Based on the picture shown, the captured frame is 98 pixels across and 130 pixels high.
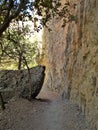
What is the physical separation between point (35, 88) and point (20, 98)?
1188 millimetres

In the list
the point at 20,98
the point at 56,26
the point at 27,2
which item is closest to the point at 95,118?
the point at 27,2

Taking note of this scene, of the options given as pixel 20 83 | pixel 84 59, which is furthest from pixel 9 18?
pixel 20 83

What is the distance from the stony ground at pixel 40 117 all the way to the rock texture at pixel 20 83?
1118 millimetres

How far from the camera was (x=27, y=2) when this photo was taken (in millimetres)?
10203

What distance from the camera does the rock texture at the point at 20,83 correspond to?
1600 cm

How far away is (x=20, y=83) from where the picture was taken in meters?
16.6

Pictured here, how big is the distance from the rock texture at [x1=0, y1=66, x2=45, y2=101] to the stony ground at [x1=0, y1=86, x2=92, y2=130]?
1118 mm

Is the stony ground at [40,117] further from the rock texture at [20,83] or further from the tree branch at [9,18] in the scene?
the tree branch at [9,18]

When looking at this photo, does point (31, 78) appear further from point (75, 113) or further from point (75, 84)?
point (75, 113)

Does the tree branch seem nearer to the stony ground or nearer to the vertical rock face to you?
the vertical rock face

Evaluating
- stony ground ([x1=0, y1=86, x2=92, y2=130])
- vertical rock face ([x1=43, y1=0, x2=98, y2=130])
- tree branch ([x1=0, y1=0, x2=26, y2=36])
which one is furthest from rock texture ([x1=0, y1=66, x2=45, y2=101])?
tree branch ([x1=0, y1=0, x2=26, y2=36])

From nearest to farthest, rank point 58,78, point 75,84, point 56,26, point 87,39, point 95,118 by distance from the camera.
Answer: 1. point 95,118
2. point 87,39
3. point 75,84
4. point 58,78
5. point 56,26

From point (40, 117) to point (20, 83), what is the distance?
4687mm

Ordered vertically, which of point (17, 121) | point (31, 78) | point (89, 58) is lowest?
point (17, 121)
